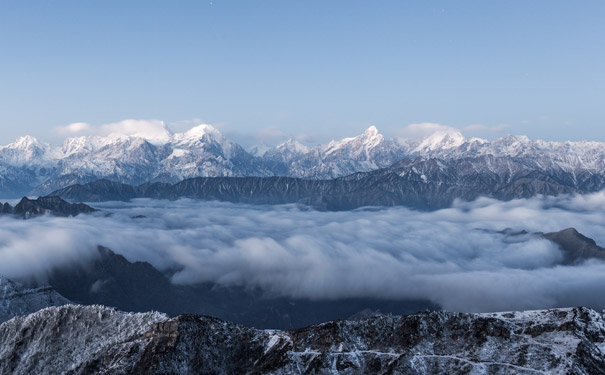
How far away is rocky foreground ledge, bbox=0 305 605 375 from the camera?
141875 mm

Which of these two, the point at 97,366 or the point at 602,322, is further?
the point at 97,366

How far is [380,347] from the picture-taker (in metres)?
158

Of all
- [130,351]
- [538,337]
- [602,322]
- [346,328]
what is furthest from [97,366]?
[602,322]

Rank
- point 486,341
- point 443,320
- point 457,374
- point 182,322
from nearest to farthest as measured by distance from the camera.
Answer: point 457,374 < point 486,341 < point 443,320 < point 182,322

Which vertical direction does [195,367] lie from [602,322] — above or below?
below

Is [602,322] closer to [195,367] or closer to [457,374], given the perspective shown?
[457,374]

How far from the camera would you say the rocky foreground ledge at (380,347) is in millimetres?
141875

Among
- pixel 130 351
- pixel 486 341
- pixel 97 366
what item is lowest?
pixel 97 366

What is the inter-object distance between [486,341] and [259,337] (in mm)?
75149

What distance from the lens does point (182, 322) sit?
173m

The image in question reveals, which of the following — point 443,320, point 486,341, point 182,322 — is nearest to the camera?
point 486,341

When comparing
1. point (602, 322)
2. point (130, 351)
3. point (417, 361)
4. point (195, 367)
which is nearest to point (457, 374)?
point (417, 361)

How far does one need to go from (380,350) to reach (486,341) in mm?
31901

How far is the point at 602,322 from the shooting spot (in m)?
152
